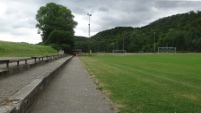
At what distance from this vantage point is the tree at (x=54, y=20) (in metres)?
98.0

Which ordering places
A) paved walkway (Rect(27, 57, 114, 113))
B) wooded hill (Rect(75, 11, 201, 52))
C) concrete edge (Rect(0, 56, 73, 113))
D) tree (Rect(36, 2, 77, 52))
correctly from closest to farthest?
1. concrete edge (Rect(0, 56, 73, 113))
2. paved walkway (Rect(27, 57, 114, 113))
3. tree (Rect(36, 2, 77, 52))
4. wooded hill (Rect(75, 11, 201, 52))

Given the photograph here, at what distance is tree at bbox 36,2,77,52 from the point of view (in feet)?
322

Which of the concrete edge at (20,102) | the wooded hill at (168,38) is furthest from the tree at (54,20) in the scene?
the concrete edge at (20,102)

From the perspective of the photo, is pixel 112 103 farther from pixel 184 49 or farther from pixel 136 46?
pixel 136 46

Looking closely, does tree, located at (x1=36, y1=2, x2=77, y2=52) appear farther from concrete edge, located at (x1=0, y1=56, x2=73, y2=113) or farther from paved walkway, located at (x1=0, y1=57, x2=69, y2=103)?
concrete edge, located at (x1=0, y1=56, x2=73, y2=113)

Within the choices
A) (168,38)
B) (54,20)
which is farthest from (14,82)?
(168,38)

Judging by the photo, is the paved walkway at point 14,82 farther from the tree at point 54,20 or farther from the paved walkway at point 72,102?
the tree at point 54,20

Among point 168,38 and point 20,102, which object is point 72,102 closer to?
point 20,102

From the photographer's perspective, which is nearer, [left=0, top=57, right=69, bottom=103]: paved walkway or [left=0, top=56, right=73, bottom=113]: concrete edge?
[left=0, top=56, right=73, bottom=113]: concrete edge

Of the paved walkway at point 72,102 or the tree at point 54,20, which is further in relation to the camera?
the tree at point 54,20

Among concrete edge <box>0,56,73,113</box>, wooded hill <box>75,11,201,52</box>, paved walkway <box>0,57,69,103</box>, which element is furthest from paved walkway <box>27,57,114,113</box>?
wooded hill <box>75,11,201,52</box>

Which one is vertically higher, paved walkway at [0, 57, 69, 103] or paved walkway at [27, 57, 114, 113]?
paved walkway at [0, 57, 69, 103]

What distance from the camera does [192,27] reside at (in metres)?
150

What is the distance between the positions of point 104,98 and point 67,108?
1.98 metres
